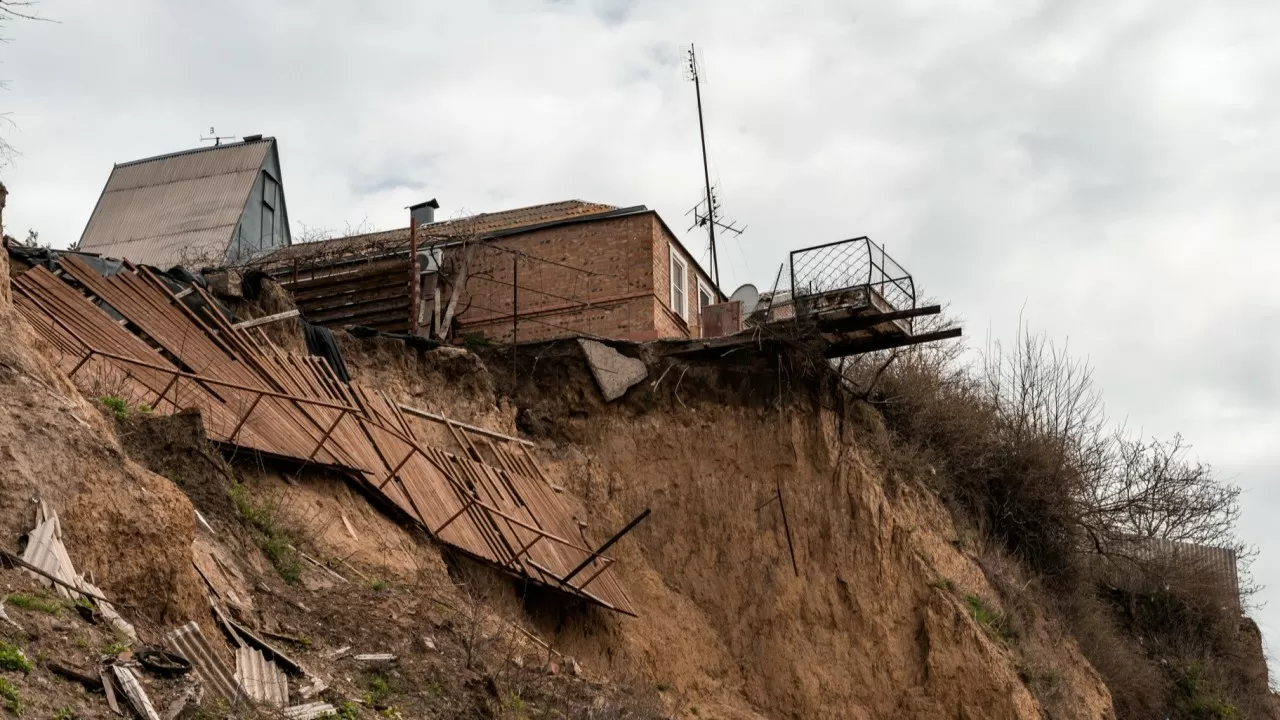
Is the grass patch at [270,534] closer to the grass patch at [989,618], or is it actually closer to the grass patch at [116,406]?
the grass patch at [116,406]

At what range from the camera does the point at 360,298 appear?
78.6ft

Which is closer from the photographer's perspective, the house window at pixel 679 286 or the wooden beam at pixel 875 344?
the wooden beam at pixel 875 344

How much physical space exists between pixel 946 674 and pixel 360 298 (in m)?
10.3

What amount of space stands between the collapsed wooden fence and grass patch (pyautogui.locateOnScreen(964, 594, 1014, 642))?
4.99 metres

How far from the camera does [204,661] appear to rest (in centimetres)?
978

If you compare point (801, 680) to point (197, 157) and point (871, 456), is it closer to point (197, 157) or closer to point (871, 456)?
point (871, 456)

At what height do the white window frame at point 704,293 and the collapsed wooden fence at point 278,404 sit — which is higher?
the white window frame at point 704,293

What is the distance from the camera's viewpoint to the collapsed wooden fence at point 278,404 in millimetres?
14180

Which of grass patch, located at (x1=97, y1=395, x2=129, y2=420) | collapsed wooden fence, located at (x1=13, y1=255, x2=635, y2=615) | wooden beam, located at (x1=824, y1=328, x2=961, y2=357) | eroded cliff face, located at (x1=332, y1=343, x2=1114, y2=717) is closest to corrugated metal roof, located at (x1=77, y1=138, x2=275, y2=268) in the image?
eroded cliff face, located at (x1=332, y1=343, x2=1114, y2=717)

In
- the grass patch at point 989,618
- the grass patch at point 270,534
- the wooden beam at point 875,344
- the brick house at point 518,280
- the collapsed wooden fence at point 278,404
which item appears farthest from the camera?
the brick house at point 518,280

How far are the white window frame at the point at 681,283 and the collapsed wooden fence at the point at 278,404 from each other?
22.1 ft

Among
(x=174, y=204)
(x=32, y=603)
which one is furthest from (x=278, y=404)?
(x=174, y=204)

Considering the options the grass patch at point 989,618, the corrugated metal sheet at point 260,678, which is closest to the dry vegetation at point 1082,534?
the grass patch at point 989,618

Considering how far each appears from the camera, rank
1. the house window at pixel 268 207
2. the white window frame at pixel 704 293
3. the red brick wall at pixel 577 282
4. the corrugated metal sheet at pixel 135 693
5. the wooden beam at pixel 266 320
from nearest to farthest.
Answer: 1. the corrugated metal sheet at pixel 135 693
2. the wooden beam at pixel 266 320
3. the red brick wall at pixel 577 282
4. the white window frame at pixel 704 293
5. the house window at pixel 268 207
